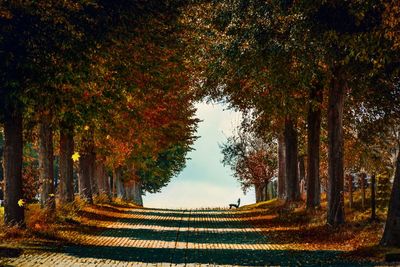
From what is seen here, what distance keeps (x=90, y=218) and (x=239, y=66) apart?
38.7 feet

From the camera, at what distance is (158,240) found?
24.7 metres

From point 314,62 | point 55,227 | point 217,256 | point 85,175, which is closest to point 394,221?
point 217,256

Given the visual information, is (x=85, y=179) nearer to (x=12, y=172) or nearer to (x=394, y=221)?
(x=12, y=172)

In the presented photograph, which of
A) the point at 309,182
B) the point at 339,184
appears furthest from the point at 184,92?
the point at 339,184

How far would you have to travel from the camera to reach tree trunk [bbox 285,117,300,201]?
39438 mm

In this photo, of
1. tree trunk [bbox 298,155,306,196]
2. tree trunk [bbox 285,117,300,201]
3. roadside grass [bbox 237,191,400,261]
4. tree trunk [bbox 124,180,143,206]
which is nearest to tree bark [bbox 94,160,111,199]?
tree trunk [bbox 124,180,143,206]

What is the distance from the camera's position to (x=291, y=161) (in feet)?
131

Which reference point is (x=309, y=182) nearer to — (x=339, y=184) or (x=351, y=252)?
(x=339, y=184)

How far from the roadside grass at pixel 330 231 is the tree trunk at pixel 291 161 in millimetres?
4083

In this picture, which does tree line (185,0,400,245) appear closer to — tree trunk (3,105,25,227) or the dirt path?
the dirt path

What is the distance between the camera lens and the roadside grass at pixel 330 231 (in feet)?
66.3

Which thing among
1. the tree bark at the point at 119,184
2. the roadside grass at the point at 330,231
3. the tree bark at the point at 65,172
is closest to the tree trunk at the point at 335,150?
the roadside grass at the point at 330,231

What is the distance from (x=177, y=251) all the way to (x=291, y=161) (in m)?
20.0

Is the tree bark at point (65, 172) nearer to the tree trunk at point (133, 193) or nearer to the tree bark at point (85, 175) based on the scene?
the tree bark at point (85, 175)
